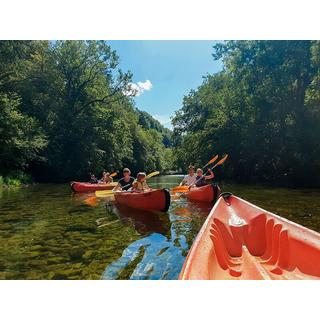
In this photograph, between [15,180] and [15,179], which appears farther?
[15,179]

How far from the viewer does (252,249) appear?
484 cm

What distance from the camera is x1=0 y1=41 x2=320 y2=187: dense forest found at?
19875 millimetres

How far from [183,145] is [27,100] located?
12.8m

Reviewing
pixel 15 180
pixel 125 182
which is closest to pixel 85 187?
pixel 125 182

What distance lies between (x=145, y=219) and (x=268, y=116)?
1549 centimetres

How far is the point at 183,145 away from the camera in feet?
98.2

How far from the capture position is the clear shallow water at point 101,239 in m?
4.54

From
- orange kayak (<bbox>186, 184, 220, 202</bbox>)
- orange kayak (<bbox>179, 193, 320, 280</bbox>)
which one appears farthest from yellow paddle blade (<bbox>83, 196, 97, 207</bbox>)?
orange kayak (<bbox>179, 193, 320, 280</bbox>)

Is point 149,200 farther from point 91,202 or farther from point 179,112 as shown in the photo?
point 179,112

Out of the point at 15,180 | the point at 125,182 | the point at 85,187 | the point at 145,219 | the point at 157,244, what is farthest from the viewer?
the point at 15,180

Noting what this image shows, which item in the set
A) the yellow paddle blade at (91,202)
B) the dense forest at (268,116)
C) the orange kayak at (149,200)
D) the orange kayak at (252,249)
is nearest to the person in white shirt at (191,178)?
the yellow paddle blade at (91,202)

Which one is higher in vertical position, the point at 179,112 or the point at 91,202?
the point at 179,112
